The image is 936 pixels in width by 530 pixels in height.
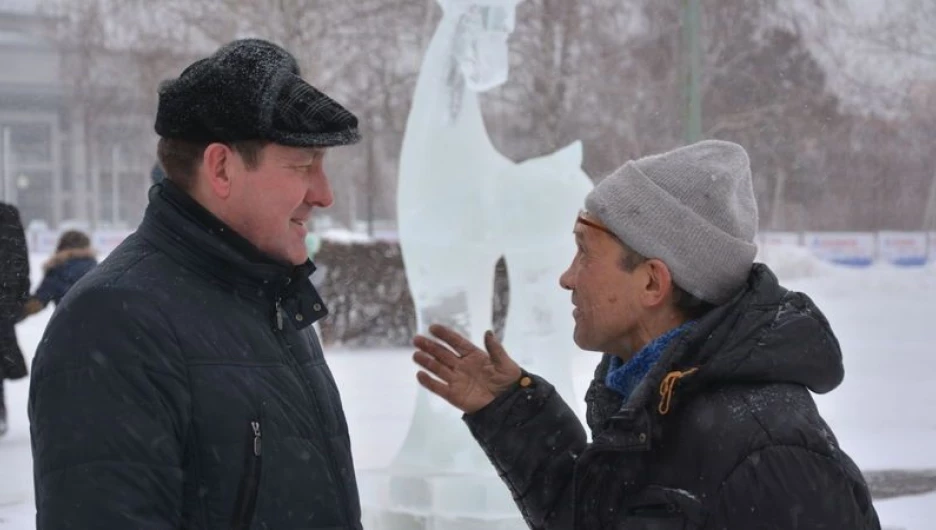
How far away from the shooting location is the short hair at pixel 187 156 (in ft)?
5.25

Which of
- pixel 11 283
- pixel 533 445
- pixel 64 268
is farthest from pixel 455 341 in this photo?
pixel 64 268

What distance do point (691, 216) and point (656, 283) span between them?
0.11 meters

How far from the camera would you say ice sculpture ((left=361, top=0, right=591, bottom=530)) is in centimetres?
532

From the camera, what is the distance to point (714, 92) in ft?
41.4

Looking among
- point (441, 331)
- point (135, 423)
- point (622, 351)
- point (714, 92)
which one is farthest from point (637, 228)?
point (714, 92)

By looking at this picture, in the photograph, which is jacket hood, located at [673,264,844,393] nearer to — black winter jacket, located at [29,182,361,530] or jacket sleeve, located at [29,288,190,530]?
black winter jacket, located at [29,182,361,530]

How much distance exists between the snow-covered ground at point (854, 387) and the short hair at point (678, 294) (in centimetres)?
435

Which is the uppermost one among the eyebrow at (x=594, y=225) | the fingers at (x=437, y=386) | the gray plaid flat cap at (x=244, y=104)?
the gray plaid flat cap at (x=244, y=104)

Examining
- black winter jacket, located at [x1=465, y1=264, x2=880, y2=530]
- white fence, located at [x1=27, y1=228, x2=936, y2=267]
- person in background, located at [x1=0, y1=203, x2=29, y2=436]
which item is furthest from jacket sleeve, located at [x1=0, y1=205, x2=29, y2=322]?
white fence, located at [x1=27, y1=228, x2=936, y2=267]

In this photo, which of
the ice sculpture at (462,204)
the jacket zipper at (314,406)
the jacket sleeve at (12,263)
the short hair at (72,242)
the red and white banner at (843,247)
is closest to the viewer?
the jacket zipper at (314,406)

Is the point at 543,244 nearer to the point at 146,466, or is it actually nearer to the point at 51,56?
the point at 146,466

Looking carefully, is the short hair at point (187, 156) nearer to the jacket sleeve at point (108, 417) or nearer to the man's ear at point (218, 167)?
the man's ear at point (218, 167)

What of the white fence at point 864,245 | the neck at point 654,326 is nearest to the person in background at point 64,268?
the neck at point 654,326

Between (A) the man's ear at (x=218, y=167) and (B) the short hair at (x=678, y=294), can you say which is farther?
(B) the short hair at (x=678, y=294)
